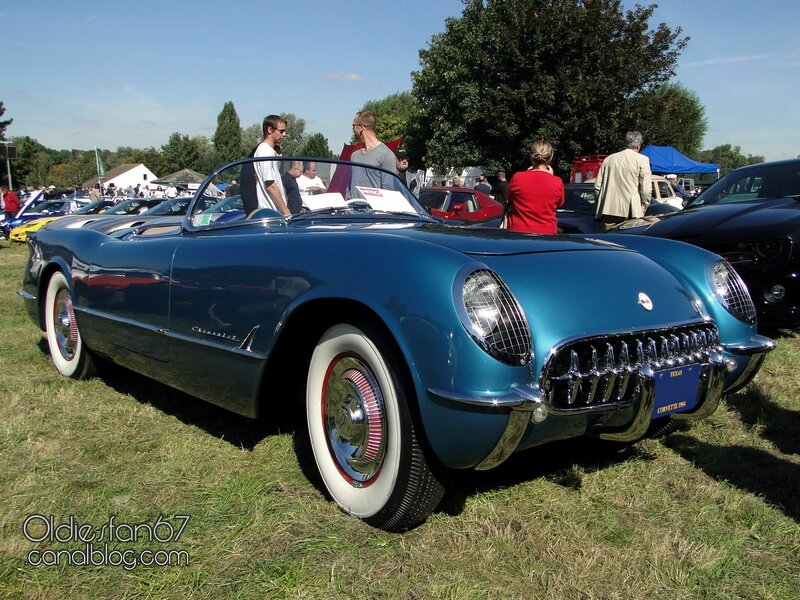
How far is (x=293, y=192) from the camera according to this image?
11.2 ft

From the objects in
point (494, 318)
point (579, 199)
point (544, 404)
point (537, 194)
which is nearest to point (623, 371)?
point (544, 404)

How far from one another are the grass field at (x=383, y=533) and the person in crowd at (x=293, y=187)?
1100 mm

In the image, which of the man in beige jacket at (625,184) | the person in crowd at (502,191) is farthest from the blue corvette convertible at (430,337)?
the man in beige jacket at (625,184)

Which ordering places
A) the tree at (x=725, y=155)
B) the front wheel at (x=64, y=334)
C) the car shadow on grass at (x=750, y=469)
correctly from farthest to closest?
the tree at (x=725, y=155) < the front wheel at (x=64, y=334) < the car shadow on grass at (x=750, y=469)

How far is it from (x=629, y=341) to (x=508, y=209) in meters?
2.80

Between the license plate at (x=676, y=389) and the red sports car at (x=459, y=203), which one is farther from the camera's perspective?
the red sports car at (x=459, y=203)

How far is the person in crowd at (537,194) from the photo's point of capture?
4551 millimetres

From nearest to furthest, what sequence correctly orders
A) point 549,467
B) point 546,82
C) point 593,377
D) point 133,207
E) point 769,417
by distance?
point 593,377
point 549,467
point 769,417
point 133,207
point 546,82

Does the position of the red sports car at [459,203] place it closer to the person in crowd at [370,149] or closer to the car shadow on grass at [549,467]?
the person in crowd at [370,149]

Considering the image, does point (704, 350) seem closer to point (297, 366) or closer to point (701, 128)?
point (297, 366)

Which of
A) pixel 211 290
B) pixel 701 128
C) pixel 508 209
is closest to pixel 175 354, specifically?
pixel 211 290

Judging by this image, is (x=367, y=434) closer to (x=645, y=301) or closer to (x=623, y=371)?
(x=623, y=371)

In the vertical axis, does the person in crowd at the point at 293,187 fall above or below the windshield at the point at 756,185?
below

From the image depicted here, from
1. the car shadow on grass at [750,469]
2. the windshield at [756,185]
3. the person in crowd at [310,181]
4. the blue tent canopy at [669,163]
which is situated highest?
the blue tent canopy at [669,163]
